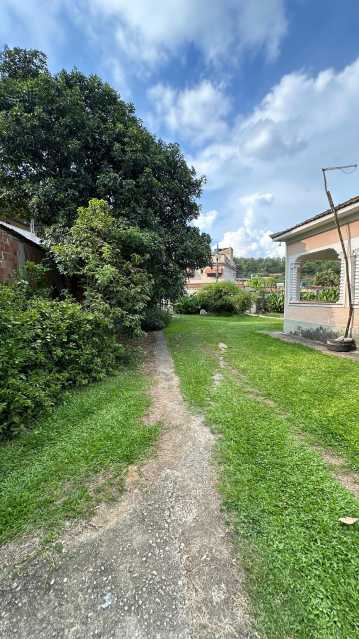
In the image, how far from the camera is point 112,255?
5566 mm

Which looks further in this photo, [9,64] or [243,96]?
[243,96]

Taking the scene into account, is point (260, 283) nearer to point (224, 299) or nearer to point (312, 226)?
point (224, 299)

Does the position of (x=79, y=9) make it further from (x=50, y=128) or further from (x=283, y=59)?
(x=283, y=59)

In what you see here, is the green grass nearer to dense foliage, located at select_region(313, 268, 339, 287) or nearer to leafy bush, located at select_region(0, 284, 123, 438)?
leafy bush, located at select_region(0, 284, 123, 438)

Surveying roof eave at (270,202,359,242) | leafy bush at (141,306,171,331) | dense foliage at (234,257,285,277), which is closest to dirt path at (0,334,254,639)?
roof eave at (270,202,359,242)

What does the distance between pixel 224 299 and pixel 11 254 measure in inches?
613

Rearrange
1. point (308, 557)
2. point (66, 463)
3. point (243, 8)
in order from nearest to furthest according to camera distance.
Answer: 1. point (308, 557)
2. point (66, 463)
3. point (243, 8)

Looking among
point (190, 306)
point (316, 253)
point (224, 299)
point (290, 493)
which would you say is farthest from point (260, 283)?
point (290, 493)

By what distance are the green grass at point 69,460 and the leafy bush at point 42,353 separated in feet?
0.82

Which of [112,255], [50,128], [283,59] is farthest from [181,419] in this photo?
[283,59]

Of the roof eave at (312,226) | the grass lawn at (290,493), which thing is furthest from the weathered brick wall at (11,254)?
the roof eave at (312,226)

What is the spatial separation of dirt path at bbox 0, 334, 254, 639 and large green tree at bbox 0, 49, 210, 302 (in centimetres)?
579

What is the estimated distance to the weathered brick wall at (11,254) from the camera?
523 centimetres

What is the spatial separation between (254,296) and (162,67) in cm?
1557
